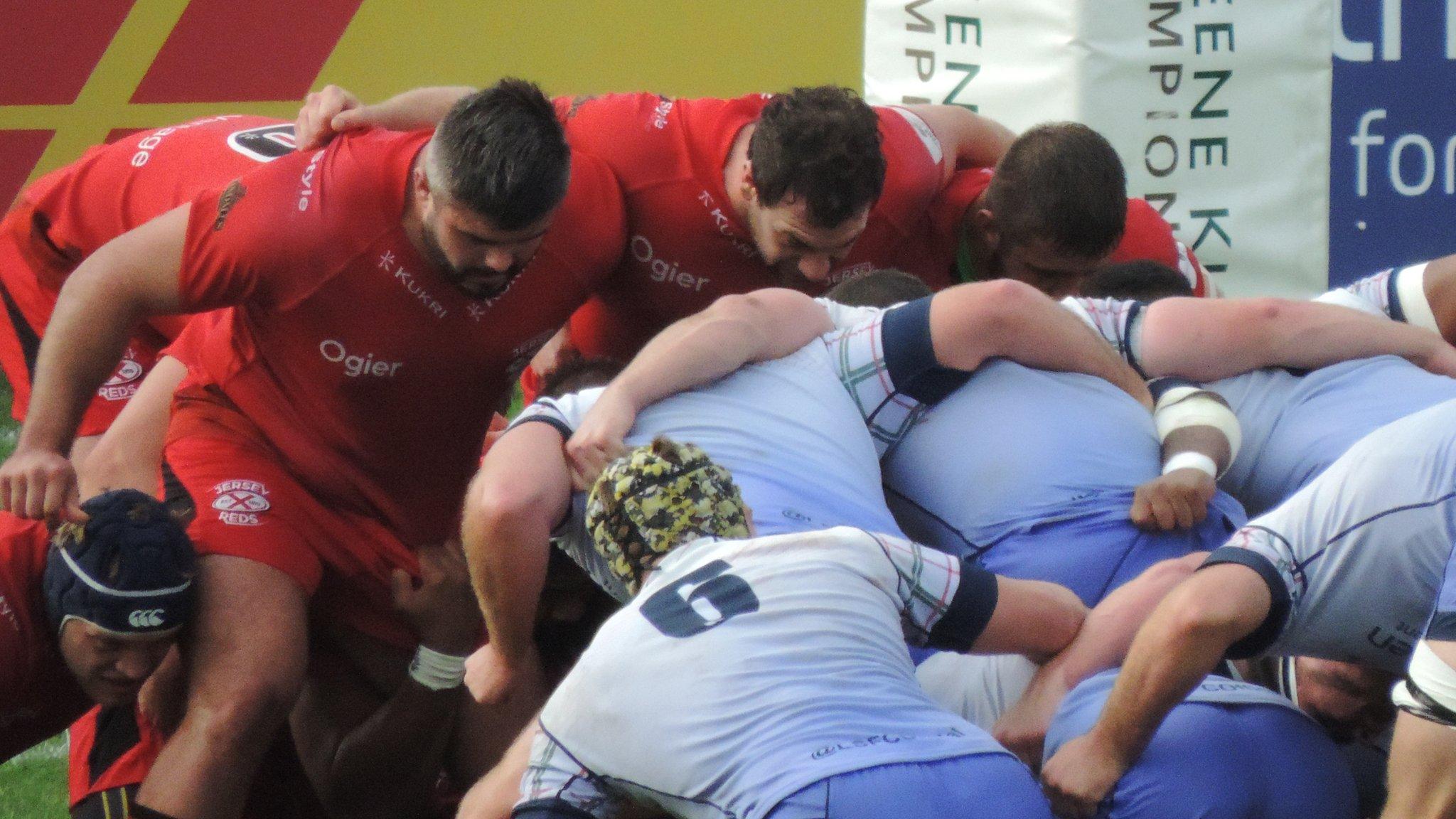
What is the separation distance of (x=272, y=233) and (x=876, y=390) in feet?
3.86

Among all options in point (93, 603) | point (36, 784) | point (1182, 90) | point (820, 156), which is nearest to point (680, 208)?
point (820, 156)

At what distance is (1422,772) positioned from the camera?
79.8 inches

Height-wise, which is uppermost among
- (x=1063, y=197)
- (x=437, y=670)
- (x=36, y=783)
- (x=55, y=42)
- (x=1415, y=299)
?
(x=55, y=42)

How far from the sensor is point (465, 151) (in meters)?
2.97

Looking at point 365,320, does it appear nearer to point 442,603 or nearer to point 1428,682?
point 442,603

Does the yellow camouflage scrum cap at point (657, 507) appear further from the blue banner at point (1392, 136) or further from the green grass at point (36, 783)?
the blue banner at point (1392, 136)

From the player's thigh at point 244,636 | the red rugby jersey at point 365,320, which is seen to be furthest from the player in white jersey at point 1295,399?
the player's thigh at point 244,636

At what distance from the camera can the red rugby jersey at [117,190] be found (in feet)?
11.9

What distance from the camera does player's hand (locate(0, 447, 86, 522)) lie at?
281cm

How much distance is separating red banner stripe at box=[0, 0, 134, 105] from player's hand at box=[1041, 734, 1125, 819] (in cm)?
567

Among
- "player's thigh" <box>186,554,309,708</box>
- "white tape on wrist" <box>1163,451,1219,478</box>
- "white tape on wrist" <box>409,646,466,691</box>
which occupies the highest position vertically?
"white tape on wrist" <box>1163,451,1219,478</box>

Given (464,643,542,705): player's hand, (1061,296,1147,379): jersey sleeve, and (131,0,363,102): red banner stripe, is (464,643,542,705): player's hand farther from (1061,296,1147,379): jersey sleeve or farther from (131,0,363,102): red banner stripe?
(131,0,363,102): red banner stripe

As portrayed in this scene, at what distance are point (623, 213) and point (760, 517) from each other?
1.27 meters

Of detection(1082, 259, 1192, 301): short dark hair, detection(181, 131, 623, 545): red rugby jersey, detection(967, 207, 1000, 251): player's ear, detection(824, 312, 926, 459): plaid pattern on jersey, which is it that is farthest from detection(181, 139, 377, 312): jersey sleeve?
detection(1082, 259, 1192, 301): short dark hair
